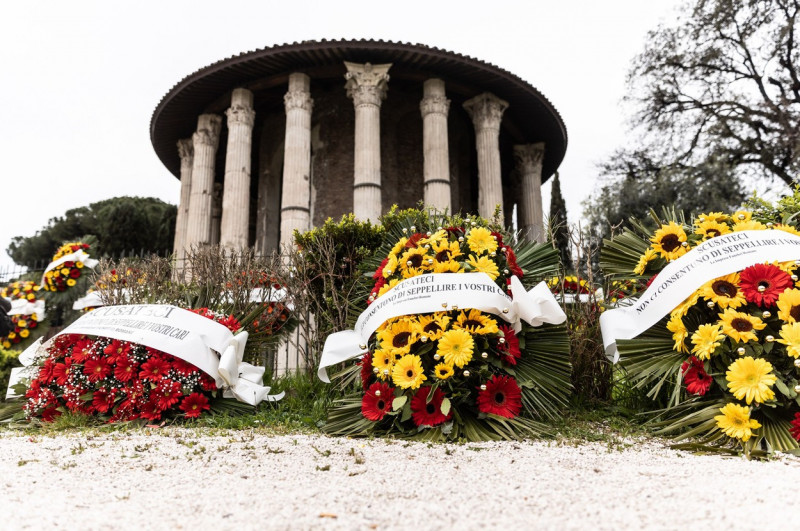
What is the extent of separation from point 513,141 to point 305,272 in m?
14.3

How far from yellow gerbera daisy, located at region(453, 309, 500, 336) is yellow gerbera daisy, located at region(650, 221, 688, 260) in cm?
137

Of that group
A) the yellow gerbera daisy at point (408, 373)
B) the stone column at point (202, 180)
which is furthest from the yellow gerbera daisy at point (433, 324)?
the stone column at point (202, 180)

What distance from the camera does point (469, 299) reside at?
3533 millimetres

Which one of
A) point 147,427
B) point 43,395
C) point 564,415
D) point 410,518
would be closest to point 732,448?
point 564,415

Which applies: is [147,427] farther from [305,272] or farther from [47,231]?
[47,231]

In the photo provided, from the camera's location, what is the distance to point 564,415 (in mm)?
4105

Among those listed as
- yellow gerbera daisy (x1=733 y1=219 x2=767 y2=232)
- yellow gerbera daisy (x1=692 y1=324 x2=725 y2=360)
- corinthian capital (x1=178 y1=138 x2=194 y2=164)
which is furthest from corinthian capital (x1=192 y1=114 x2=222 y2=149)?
yellow gerbera daisy (x1=692 y1=324 x2=725 y2=360)

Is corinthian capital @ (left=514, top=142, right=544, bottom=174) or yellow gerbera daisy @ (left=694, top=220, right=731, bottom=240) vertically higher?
corinthian capital @ (left=514, top=142, right=544, bottom=174)

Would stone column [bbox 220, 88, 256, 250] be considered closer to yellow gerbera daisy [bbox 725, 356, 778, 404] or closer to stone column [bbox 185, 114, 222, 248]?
stone column [bbox 185, 114, 222, 248]

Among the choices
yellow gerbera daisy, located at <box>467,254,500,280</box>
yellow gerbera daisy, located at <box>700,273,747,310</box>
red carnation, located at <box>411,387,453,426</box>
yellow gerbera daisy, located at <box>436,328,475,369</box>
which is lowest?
red carnation, located at <box>411,387,453,426</box>

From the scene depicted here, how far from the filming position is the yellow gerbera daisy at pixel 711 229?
12.7ft

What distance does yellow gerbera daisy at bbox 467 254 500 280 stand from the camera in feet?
12.4

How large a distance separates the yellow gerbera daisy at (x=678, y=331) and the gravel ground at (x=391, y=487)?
2.06ft

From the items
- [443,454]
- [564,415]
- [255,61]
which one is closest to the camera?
[443,454]
